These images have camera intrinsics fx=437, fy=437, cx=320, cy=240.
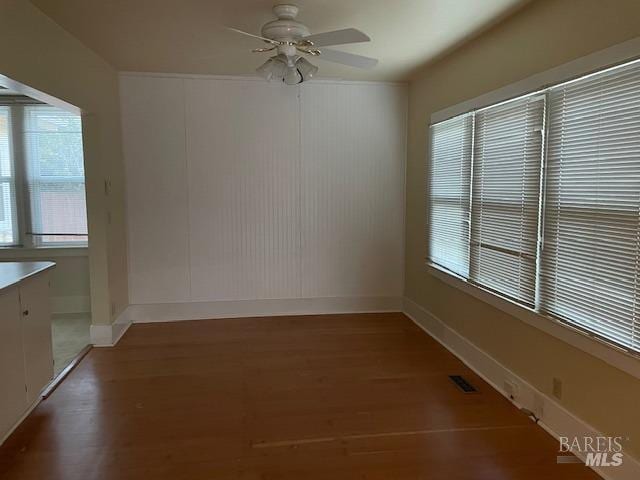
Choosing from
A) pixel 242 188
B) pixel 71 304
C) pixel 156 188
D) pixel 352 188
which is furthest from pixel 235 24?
pixel 71 304

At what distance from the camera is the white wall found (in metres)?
4.66

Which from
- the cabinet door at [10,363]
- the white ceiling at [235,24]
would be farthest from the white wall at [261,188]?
the cabinet door at [10,363]

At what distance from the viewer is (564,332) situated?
248cm

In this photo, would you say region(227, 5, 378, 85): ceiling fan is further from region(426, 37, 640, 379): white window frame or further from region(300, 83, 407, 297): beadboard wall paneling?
region(300, 83, 407, 297): beadboard wall paneling

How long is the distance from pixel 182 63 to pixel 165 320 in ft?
8.82

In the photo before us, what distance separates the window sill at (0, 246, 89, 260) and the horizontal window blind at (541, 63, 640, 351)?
493cm

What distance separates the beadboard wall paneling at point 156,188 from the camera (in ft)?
15.1

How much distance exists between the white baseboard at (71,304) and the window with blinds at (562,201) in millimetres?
4403

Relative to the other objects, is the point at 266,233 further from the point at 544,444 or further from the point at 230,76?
the point at 544,444

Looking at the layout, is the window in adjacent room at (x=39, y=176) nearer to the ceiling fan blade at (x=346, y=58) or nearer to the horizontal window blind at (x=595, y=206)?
the ceiling fan blade at (x=346, y=58)

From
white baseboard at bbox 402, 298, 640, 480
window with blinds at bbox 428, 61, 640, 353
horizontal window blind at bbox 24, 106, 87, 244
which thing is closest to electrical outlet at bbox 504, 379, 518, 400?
white baseboard at bbox 402, 298, 640, 480

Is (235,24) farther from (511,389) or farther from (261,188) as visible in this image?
(511,389)

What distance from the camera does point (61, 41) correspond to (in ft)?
10.4

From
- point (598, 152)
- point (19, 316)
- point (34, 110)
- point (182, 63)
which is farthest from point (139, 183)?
point (598, 152)
